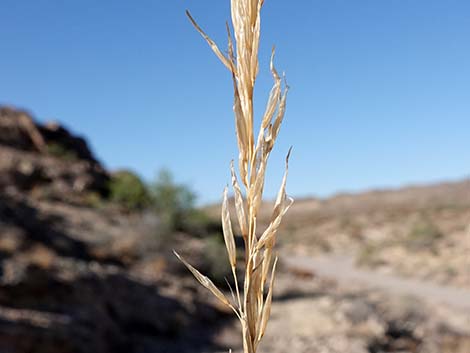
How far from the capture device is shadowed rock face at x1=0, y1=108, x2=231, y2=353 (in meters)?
7.98

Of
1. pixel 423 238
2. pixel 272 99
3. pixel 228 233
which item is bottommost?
pixel 228 233

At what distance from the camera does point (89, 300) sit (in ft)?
31.5

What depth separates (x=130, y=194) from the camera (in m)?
22.7

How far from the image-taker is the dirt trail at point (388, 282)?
15.0m

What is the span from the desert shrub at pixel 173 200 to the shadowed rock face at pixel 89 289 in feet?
4.86

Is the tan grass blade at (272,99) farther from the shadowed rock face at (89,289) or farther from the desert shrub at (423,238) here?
the desert shrub at (423,238)

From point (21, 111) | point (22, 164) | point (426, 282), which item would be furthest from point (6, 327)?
point (21, 111)

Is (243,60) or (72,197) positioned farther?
(72,197)

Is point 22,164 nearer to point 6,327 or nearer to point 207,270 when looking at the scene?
point 207,270

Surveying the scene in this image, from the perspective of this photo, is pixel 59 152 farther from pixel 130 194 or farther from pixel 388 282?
pixel 388 282

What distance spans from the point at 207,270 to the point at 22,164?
39.3 ft

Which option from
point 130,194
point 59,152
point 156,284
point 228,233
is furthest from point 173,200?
point 228,233

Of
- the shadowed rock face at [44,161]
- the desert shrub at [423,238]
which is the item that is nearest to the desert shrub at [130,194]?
the shadowed rock face at [44,161]

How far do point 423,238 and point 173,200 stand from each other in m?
12.8
